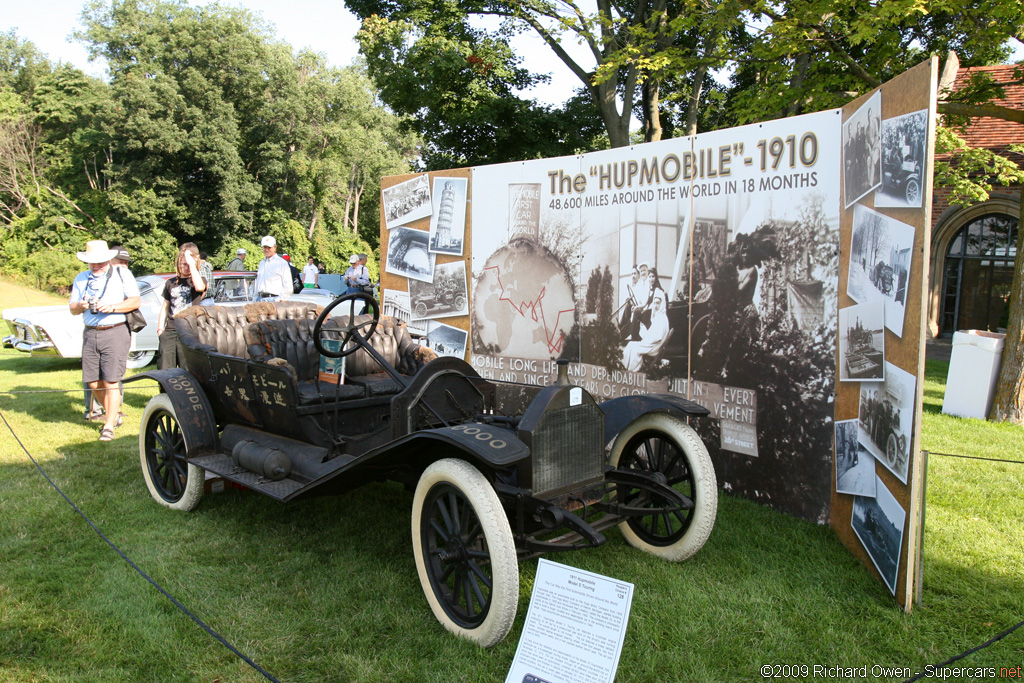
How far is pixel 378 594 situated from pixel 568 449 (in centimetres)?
124

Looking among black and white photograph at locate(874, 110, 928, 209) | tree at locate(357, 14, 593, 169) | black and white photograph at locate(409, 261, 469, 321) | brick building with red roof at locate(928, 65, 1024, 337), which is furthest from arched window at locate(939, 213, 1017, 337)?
black and white photograph at locate(874, 110, 928, 209)

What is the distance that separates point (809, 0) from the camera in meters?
7.68

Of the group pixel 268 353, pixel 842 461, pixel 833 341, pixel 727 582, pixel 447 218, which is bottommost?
pixel 727 582

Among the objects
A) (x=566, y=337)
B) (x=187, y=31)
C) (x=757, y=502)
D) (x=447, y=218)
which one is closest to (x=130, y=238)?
(x=187, y=31)

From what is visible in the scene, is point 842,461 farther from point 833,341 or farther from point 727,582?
point 727,582

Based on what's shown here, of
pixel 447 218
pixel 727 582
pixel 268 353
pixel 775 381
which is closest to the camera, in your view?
pixel 727 582

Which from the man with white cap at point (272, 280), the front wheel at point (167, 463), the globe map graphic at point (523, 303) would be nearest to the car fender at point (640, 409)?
Answer: the globe map graphic at point (523, 303)

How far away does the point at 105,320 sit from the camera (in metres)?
6.33

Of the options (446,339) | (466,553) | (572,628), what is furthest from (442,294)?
(572,628)

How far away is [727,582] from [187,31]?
32.0m

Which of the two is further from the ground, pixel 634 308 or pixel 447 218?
pixel 447 218

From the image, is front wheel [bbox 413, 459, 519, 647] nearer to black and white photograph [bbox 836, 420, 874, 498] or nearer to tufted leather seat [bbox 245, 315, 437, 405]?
tufted leather seat [bbox 245, 315, 437, 405]

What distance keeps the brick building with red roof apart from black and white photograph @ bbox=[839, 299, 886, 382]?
1316 centimetres

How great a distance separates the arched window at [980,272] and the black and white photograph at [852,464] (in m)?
13.9
